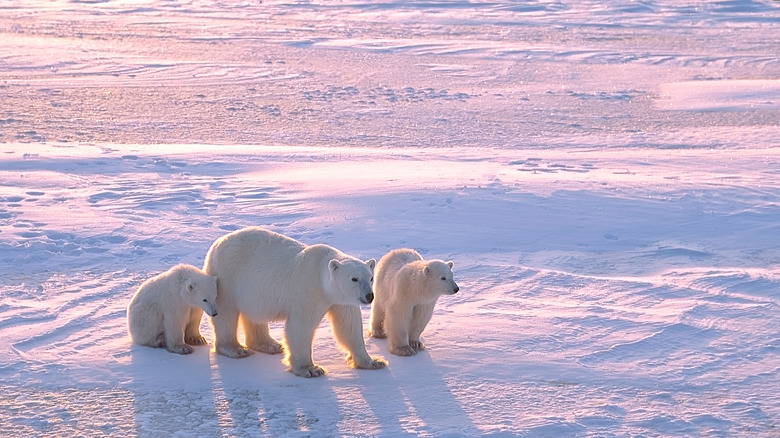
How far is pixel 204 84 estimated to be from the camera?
13.8 meters

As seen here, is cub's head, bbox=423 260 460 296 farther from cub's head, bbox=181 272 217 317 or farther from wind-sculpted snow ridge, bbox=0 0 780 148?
wind-sculpted snow ridge, bbox=0 0 780 148

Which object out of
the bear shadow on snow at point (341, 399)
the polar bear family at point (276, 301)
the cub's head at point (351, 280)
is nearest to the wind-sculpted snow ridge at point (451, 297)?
the bear shadow on snow at point (341, 399)

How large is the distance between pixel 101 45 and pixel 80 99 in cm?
573

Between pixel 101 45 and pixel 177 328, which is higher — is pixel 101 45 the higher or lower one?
the higher one

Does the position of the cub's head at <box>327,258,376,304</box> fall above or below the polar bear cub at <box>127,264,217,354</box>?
above

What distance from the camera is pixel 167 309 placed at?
4.66 m

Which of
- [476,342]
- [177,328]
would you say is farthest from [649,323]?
[177,328]

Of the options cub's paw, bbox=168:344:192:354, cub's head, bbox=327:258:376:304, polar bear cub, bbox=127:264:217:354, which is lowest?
cub's paw, bbox=168:344:192:354

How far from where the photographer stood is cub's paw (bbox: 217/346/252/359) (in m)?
4.66

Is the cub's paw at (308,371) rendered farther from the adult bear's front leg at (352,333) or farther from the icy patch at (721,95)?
the icy patch at (721,95)

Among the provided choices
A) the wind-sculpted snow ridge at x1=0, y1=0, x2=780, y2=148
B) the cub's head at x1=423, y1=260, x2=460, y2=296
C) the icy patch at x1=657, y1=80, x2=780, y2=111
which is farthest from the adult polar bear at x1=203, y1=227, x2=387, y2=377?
the icy patch at x1=657, y1=80, x2=780, y2=111

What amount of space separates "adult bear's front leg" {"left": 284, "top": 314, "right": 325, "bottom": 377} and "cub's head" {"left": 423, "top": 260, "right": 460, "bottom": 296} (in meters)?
0.57

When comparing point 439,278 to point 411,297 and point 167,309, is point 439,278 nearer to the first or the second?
point 411,297

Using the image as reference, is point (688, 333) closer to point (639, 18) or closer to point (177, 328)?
point (177, 328)
